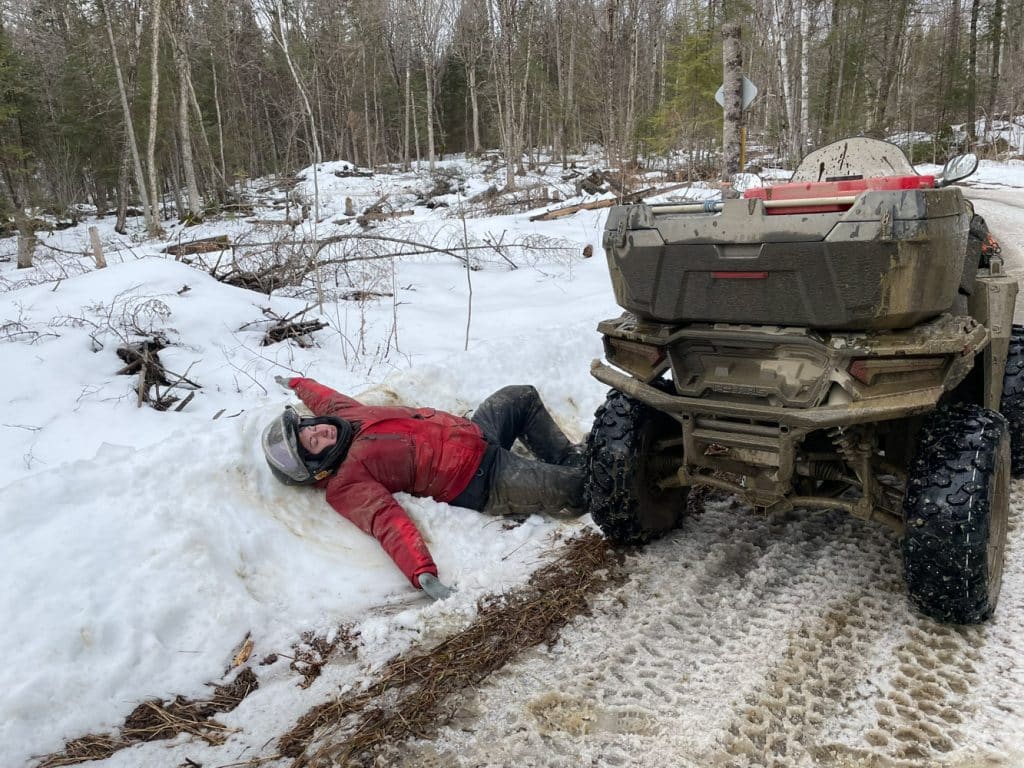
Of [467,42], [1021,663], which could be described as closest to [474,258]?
[1021,663]

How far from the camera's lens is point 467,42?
3212cm

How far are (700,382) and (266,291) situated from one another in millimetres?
5594

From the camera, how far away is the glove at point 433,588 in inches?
130

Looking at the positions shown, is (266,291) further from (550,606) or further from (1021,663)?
(1021,663)

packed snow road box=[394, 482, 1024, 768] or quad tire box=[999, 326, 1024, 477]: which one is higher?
quad tire box=[999, 326, 1024, 477]

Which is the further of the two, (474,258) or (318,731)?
(474,258)

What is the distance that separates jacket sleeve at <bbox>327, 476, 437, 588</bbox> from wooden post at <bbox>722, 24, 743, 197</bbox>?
8.19 meters

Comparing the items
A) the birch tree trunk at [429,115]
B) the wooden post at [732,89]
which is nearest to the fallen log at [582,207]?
the wooden post at [732,89]

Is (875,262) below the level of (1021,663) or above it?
above

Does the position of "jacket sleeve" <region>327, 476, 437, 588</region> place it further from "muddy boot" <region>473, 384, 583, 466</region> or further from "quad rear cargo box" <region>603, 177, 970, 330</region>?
"quad rear cargo box" <region>603, 177, 970, 330</region>

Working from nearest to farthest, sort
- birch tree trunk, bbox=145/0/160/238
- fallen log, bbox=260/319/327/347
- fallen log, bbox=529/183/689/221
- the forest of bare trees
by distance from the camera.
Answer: fallen log, bbox=260/319/327/347 < fallen log, bbox=529/183/689/221 < birch tree trunk, bbox=145/0/160/238 < the forest of bare trees

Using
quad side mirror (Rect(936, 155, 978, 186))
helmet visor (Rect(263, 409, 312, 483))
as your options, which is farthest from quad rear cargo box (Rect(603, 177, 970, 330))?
helmet visor (Rect(263, 409, 312, 483))

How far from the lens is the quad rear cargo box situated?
2.40 metres

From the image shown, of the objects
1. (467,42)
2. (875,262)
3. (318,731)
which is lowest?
(318,731)
